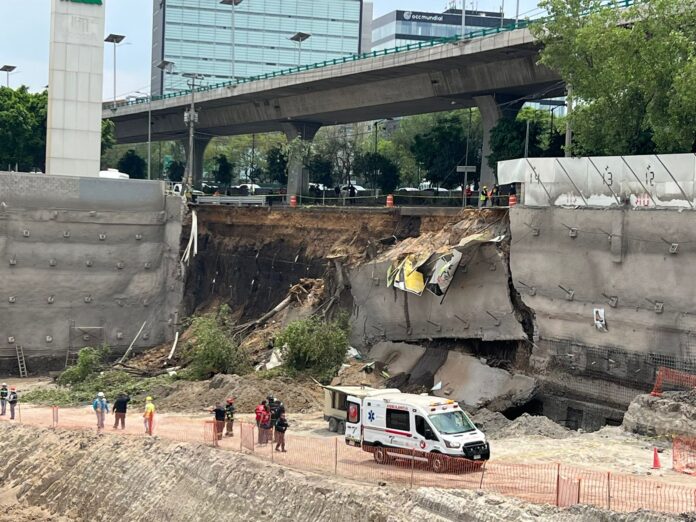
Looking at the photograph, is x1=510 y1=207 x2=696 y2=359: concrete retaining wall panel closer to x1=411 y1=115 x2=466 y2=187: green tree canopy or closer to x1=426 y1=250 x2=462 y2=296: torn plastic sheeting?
x1=426 y1=250 x2=462 y2=296: torn plastic sheeting

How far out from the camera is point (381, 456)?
24.5 m

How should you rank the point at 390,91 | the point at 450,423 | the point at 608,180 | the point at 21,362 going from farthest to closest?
the point at 390,91
the point at 21,362
the point at 608,180
the point at 450,423

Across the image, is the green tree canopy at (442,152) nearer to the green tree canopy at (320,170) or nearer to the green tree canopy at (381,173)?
the green tree canopy at (381,173)

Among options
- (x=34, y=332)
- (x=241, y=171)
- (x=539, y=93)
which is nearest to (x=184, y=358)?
(x=34, y=332)

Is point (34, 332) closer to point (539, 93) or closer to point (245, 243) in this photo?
point (245, 243)

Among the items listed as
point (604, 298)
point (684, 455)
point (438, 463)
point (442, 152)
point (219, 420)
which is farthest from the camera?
point (442, 152)

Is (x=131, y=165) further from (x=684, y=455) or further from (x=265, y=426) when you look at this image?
(x=684, y=455)

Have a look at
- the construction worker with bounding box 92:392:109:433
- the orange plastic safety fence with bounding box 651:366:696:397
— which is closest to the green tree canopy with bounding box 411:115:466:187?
the orange plastic safety fence with bounding box 651:366:696:397

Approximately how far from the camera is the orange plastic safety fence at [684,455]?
23.0 m

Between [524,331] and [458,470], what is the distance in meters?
11.9

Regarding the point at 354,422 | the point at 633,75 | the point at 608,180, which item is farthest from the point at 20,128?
the point at 354,422

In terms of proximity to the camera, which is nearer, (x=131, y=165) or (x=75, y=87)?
(x=75, y=87)

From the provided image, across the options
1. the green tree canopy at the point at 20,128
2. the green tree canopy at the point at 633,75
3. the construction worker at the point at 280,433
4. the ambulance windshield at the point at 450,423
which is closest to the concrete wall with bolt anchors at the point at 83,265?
the green tree canopy at the point at 633,75

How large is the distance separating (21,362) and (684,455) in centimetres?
3258
